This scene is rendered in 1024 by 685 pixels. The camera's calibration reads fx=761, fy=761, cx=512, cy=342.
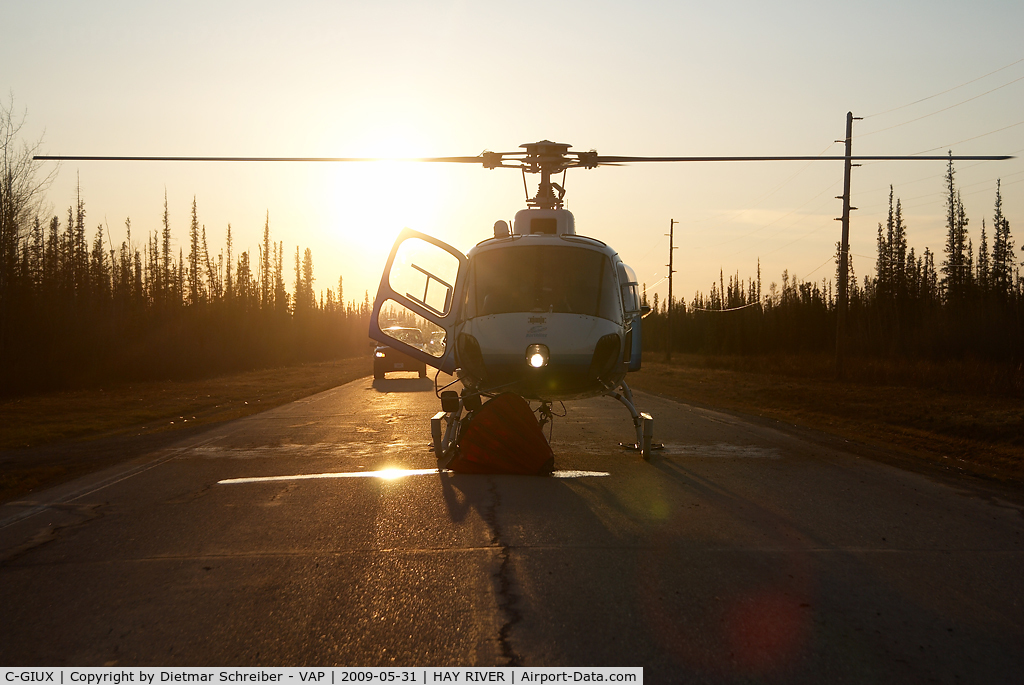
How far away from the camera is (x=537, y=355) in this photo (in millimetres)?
8875

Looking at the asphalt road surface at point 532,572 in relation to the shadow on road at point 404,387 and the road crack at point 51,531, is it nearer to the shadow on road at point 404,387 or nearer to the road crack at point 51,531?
the road crack at point 51,531

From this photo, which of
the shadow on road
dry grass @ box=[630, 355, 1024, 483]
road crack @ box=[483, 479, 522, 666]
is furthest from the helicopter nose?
the shadow on road

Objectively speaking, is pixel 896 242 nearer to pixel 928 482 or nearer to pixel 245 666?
pixel 928 482

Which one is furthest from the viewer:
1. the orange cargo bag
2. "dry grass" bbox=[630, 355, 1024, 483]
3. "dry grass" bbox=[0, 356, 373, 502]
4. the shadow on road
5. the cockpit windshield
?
the shadow on road

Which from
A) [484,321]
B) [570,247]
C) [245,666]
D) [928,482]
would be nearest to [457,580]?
[245,666]

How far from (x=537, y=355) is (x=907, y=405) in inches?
582

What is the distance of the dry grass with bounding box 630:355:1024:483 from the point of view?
13.1 meters

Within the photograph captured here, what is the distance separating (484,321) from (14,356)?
27.2 metres

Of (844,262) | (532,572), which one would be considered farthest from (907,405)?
A: (532,572)

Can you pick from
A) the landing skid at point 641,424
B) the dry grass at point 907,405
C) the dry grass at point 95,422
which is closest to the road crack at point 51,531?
the dry grass at point 95,422

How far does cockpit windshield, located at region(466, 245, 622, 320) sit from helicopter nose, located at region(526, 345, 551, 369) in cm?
56

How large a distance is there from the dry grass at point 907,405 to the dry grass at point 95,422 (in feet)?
41.0

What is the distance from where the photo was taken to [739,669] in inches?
138

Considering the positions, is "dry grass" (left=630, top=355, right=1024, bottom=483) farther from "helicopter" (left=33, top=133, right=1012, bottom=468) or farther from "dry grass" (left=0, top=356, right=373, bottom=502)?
"dry grass" (left=0, top=356, right=373, bottom=502)
